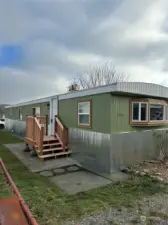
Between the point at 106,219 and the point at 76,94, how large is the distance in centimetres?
545

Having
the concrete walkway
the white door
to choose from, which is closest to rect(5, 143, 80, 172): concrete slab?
the concrete walkway

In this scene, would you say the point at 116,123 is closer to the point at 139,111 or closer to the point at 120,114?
the point at 120,114

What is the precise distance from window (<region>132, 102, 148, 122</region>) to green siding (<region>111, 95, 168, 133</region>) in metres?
0.29

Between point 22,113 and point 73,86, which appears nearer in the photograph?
point 22,113

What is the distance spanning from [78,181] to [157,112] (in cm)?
424

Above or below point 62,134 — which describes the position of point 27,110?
above

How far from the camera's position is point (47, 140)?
29.1ft

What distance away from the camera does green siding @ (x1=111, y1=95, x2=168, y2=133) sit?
253 inches

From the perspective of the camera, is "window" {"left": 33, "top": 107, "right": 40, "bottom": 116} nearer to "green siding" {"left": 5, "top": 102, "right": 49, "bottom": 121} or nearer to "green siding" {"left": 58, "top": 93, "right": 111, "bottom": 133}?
"green siding" {"left": 5, "top": 102, "right": 49, "bottom": 121}

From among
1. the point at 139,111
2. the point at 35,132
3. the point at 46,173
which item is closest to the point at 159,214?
the point at 46,173

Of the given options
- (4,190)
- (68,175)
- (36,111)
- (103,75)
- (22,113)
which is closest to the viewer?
(4,190)

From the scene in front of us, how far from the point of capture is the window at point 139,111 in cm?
703

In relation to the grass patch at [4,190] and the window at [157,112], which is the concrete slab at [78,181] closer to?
the grass patch at [4,190]

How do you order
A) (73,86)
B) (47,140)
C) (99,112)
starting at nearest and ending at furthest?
1. (99,112)
2. (47,140)
3. (73,86)
